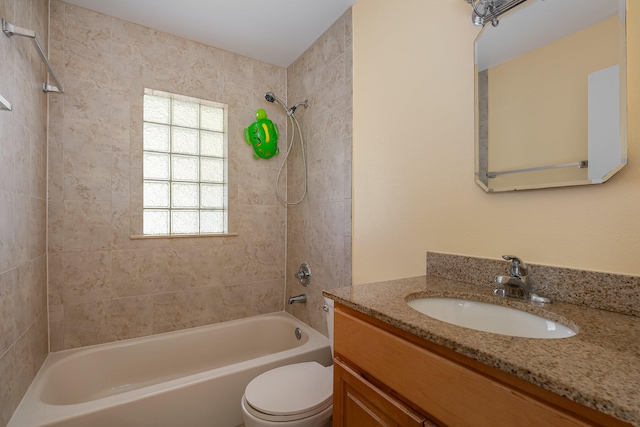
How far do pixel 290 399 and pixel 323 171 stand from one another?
139 cm

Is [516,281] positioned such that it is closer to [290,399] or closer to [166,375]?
[290,399]

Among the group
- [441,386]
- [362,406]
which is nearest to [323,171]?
[362,406]

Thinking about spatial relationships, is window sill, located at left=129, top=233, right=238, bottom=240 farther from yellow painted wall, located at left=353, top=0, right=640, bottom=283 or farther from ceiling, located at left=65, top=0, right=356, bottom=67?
ceiling, located at left=65, top=0, right=356, bottom=67

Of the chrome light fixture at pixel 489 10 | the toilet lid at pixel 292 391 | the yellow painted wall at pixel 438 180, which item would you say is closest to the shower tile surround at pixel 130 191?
the yellow painted wall at pixel 438 180

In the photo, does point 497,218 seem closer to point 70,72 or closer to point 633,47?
point 633,47

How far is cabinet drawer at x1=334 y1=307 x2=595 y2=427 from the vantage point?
517 mm

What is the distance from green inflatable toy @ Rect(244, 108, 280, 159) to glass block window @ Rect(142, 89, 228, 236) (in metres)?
0.22

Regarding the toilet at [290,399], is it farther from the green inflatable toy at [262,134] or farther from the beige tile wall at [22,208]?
the green inflatable toy at [262,134]

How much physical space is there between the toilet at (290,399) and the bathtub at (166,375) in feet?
0.92

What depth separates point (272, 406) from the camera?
4.08 feet

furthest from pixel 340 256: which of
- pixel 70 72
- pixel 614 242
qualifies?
pixel 70 72

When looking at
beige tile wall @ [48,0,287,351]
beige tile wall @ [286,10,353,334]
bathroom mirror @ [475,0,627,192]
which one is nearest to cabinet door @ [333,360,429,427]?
bathroom mirror @ [475,0,627,192]

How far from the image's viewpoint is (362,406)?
0.88 metres

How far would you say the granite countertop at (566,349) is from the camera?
44 cm
